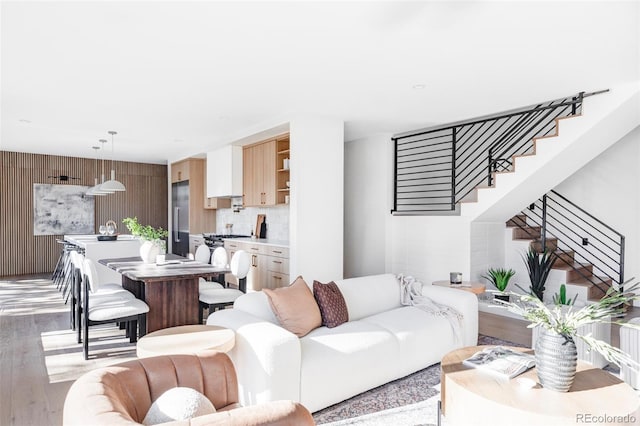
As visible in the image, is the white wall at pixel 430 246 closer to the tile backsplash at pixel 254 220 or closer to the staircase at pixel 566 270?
the staircase at pixel 566 270

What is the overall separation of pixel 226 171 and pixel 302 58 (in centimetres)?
422

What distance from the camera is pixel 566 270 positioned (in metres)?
5.55

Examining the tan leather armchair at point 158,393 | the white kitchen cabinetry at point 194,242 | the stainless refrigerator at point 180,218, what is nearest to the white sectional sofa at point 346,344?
the tan leather armchair at point 158,393

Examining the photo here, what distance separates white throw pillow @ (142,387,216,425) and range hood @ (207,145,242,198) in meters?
5.88

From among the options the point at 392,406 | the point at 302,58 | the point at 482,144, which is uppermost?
the point at 302,58

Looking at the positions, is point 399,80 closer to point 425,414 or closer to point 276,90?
point 276,90

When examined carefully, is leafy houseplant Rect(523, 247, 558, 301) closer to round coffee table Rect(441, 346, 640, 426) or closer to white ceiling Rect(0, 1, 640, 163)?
white ceiling Rect(0, 1, 640, 163)

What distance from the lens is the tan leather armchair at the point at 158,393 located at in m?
1.19

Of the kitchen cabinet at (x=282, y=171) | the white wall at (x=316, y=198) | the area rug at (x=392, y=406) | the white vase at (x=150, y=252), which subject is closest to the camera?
the area rug at (x=392, y=406)

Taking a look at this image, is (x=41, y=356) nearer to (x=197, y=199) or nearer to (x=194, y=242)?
(x=194, y=242)

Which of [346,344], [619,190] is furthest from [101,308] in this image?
[619,190]

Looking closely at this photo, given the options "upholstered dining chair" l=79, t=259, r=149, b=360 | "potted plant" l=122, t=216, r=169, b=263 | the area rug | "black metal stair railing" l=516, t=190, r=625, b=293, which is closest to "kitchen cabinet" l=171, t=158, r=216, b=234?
"potted plant" l=122, t=216, r=169, b=263

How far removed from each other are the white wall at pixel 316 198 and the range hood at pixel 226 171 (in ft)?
7.11

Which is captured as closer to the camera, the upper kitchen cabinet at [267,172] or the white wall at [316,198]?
the white wall at [316,198]
